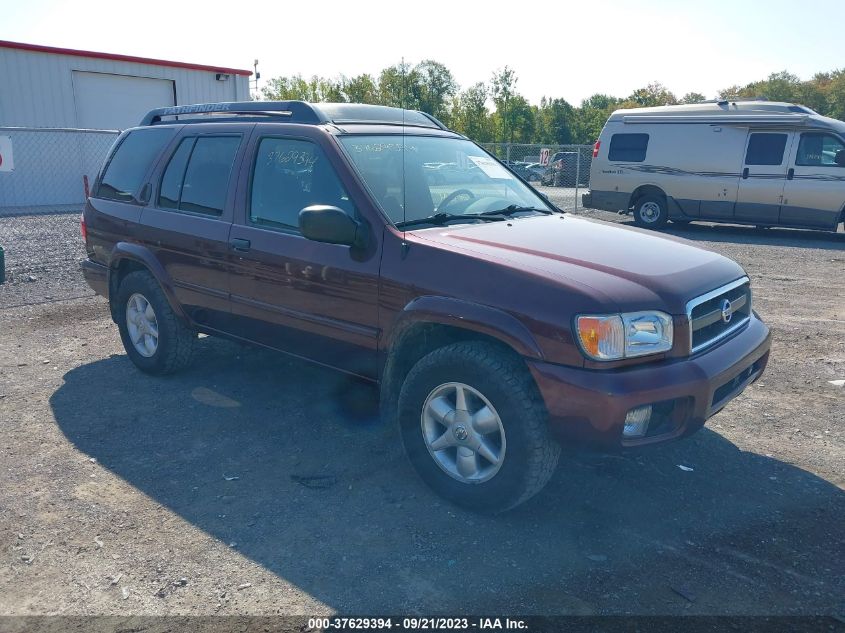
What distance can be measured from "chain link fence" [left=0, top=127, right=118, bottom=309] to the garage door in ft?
3.59

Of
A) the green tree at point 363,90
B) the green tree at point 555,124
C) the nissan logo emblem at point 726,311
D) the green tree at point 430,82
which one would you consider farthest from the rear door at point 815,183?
the green tree at point 555,124

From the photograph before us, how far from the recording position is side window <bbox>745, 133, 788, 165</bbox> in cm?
1361

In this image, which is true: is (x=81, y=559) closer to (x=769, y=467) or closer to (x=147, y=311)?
(x=147, y=311)

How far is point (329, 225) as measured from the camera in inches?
145

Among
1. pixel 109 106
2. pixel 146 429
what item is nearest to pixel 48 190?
pixel 109 106

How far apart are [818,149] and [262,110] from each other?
1219 centimetres

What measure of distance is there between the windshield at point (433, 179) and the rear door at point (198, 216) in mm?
1011

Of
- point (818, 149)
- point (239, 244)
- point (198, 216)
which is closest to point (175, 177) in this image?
point (198, 216)

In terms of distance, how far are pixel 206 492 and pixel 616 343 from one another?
228 centimetres

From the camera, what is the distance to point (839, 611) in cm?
280

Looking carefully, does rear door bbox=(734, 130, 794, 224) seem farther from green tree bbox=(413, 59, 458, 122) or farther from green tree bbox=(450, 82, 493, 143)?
green tree bbox=(450, 82, 493, 143)

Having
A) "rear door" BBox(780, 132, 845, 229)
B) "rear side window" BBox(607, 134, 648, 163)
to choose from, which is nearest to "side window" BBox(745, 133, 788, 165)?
"rear door" BBox(780, 132, 845, 229)

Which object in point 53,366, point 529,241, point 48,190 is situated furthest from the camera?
point 48,190

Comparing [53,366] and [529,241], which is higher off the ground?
[529,241]
